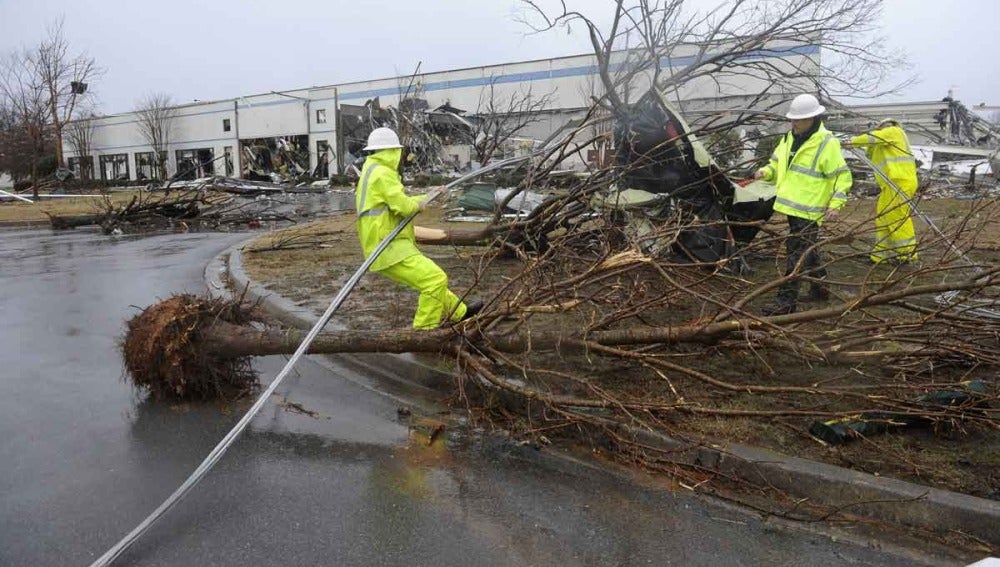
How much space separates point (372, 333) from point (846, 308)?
2.65 metres

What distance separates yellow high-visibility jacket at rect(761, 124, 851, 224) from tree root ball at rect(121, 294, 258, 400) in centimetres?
424

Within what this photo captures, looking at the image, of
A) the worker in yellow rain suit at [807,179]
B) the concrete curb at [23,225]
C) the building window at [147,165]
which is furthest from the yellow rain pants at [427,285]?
the building window at [147,165]

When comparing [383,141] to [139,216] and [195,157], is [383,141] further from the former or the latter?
[195,157]

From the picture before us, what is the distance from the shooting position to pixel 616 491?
3.09m

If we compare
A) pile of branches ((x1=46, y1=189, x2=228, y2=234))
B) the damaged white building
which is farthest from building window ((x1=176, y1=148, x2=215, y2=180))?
pile of branches ((x1=46, y1=189, x2=228, y2=234))

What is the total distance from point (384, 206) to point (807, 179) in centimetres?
334

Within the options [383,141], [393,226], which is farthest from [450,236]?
[383,141]

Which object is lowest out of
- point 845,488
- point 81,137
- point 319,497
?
point 319,497

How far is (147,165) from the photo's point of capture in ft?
154

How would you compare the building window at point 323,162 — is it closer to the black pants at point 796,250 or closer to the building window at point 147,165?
the building window at point 147,165

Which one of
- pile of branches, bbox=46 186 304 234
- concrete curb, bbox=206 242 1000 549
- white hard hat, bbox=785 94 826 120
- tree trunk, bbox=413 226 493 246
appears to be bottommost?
concrete curb, bbox=206 242 1000 549

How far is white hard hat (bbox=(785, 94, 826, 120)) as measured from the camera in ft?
17.4

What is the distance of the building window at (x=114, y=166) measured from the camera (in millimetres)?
49000

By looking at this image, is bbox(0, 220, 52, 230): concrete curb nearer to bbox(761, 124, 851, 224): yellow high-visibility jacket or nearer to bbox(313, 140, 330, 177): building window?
bbox(313, 140, 330, 177): building window
